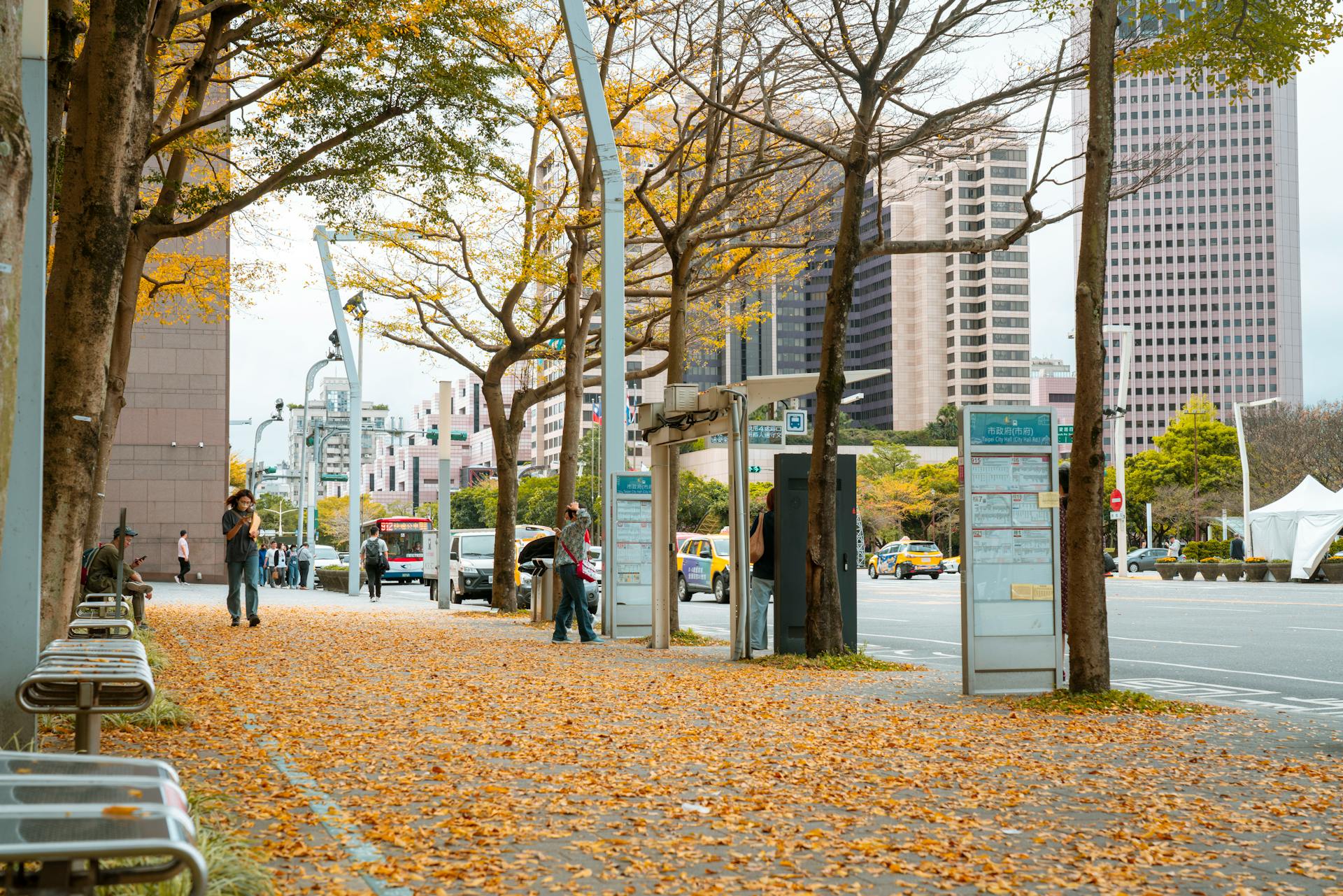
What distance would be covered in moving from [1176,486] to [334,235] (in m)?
74.9

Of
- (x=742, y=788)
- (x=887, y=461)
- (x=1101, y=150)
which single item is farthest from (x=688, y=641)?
(x=887, y=461)

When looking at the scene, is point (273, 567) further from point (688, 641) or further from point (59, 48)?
point (59, 48)

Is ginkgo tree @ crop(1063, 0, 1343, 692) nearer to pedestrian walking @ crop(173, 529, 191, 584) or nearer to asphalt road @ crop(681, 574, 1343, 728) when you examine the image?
asphalt road @ crop(681, 574, 1343, 728)

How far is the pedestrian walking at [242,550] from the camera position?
19.4 m

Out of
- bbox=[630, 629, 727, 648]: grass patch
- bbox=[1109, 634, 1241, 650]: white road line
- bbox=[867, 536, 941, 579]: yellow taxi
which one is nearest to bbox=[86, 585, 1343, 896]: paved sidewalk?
bbox=[630, 629, 727, 648]: grass patch

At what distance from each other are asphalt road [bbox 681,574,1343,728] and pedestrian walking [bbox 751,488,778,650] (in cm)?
151

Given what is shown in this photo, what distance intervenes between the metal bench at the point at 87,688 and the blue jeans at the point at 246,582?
13693 millimetres

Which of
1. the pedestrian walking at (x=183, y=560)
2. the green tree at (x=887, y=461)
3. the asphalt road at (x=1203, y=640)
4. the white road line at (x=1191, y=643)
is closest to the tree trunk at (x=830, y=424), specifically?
the asphalt road at (x=1203, y=640)

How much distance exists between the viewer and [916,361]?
143500 mm

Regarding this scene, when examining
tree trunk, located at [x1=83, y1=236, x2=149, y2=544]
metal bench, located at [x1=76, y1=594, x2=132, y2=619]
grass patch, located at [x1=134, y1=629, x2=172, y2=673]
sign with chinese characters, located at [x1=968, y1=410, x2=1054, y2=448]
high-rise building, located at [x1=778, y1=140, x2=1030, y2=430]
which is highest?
high-rise building, located at [x1=778, y1=140, x2=1030, y2=430]

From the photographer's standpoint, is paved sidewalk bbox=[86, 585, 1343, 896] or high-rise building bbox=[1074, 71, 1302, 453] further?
high-rise building bbox=[1074, 71, 1302, 453]

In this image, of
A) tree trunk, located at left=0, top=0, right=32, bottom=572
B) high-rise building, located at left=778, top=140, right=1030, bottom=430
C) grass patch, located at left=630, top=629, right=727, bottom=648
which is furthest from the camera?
high-rise building, located at left=778, top=140, right=1030, bottom=430

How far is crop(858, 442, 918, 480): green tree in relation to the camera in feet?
324

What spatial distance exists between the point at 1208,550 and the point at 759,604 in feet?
141
